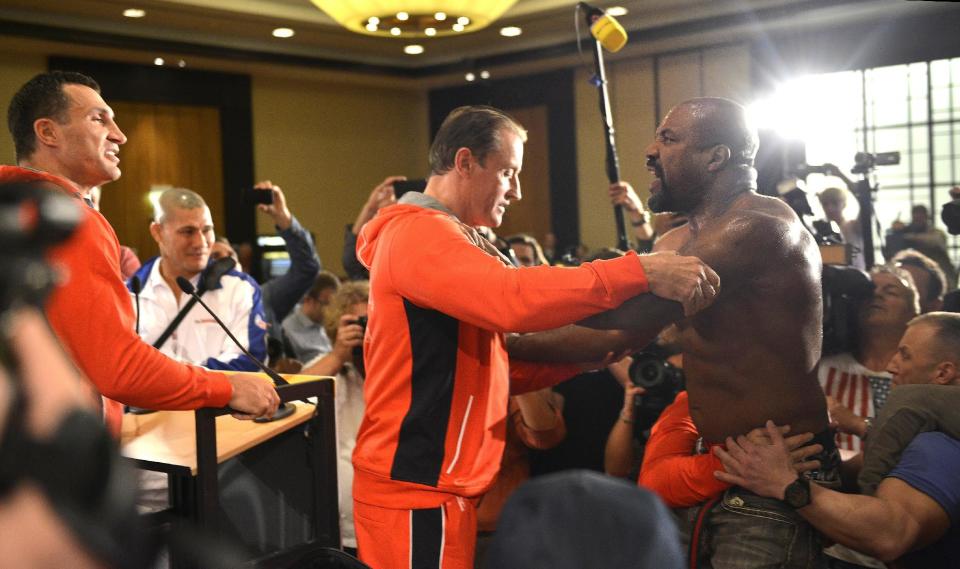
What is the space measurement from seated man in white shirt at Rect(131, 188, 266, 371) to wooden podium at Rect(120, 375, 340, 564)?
0.60m

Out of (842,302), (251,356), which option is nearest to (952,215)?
(842,302)

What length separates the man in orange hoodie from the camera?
1695 mm

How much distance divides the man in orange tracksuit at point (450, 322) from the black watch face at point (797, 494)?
1.41 feet

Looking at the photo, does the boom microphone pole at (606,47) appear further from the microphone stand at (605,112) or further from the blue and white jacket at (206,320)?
the blue and white jacket at (206,320)

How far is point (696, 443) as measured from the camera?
81.3 inches

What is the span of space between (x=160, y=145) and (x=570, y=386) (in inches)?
290

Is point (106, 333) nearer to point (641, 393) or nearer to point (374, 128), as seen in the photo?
point (641, 393)

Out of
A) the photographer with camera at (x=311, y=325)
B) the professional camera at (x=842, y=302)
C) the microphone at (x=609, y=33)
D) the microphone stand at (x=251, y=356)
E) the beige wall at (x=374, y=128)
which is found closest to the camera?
the microphone stand at (x=251, y=356)

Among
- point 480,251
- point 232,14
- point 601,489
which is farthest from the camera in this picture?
point 232,14

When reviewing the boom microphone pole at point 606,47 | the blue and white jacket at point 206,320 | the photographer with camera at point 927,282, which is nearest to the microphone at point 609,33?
the boom microphone pole at point 606,47

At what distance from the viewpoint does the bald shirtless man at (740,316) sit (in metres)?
1.80

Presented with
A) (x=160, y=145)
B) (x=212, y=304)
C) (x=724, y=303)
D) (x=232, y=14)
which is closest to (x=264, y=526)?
(x=212, y=304)

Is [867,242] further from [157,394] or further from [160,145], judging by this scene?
[160,145]

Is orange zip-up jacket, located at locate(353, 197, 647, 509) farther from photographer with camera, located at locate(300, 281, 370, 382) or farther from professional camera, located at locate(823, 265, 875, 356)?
professional camera, located at locate(823, 265, 875, 356)
